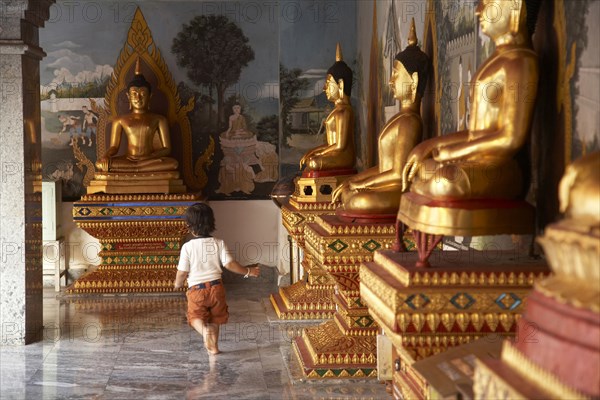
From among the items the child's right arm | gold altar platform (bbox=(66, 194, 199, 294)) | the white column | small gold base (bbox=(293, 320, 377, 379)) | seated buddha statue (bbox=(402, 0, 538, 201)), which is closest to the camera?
seated buddha statue (bbox=(402, 0, 538, 201))

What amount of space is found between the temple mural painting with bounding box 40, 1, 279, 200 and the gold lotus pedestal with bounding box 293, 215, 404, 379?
423 cm

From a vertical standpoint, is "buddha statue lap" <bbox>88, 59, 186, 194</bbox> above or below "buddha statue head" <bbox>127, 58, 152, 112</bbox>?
below

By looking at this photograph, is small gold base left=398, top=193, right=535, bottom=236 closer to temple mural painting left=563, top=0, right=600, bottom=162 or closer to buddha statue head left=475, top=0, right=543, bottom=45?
temple mural painting left=563, top=0, right=600, bottom=162

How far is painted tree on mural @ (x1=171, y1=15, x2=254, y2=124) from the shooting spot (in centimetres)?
971

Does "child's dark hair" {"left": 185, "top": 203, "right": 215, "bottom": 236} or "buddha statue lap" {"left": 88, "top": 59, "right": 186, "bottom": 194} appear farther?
"buddha statue lap" {"left": 88, "top": 59, "right": 186, "bottom": 194}

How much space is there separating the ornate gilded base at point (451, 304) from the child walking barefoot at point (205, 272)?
272 centimetres

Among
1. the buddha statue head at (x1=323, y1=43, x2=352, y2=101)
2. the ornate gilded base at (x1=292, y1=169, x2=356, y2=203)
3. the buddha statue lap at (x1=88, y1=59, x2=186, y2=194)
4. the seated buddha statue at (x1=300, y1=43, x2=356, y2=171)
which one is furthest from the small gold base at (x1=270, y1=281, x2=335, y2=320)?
the buddha statue lap at (x1=88, y1=59, x2=186, y2=194)

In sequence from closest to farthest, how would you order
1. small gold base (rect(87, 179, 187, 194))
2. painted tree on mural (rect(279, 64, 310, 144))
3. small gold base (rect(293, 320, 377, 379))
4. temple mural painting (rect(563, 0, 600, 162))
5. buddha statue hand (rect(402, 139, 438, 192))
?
Result: temple mural painting (rect(563, 0, 600, 162)) < buddha statue hand (rect(402, 139, 438, 192)) < small gold base (rect(293, 320, 377, 379)) < small gold base (rect(87, 179, 187, 194)) < painted tree on mural (rect(279, 64, 310, 144))

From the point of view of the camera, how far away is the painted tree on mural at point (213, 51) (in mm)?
A: 9711

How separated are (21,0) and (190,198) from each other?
10.1 ft

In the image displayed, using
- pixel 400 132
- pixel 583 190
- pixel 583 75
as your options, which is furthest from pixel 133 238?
pixel 583 190

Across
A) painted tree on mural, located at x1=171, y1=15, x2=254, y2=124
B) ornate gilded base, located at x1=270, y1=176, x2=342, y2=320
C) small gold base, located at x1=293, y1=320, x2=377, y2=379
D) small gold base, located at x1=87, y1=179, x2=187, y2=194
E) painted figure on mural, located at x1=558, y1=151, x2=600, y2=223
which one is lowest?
small gold base, located at x1=293, y1=320, x2=377, y2=379

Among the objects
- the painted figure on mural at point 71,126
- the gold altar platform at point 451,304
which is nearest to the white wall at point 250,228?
the painted figure on mural at point 71,126

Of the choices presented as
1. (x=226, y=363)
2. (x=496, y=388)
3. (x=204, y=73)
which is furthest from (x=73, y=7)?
(x=496, y=388)
